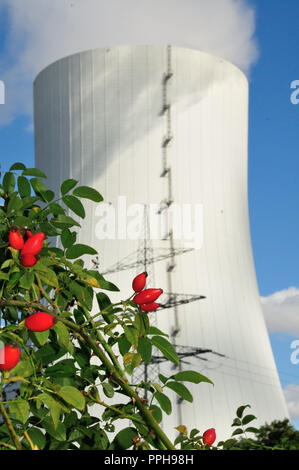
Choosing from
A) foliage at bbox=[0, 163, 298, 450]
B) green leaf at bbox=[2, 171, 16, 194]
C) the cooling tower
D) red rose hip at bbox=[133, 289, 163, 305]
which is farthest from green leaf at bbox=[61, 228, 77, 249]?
the cooling tower

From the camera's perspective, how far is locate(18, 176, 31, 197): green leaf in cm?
85

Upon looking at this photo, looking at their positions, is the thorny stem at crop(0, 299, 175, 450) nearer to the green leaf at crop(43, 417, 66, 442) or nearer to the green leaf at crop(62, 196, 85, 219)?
the green leaf at crop(43, 417, 66, 442)

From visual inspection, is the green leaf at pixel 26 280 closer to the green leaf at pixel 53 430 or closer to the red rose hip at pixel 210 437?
the green leaf at pixel 53 430

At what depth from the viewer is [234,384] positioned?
280 inches

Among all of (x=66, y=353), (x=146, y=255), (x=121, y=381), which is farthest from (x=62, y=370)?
(x=146, y=255)

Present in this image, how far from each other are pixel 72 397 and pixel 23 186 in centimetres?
40

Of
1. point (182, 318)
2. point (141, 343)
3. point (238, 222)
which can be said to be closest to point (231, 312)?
point (182, 318)

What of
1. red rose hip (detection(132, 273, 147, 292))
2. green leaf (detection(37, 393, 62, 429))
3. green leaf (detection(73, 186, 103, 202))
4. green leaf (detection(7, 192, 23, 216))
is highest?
green leaf (detection(73, 186, 103, 202))

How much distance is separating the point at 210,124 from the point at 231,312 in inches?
86.1

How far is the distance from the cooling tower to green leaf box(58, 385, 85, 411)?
5.87m

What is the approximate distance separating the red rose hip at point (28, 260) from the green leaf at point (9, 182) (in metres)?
0.28

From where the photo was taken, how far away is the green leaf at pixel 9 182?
853 millimetres

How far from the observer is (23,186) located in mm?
860

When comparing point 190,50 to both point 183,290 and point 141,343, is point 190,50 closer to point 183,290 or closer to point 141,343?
point 183,290
